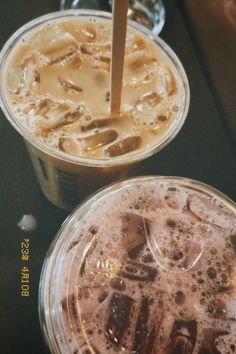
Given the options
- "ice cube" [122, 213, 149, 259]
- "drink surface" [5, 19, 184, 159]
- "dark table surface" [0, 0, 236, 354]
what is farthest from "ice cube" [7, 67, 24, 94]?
"ice cube" [122, 213, 149, 259]

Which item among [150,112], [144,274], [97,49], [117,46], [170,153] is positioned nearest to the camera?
[144,274]

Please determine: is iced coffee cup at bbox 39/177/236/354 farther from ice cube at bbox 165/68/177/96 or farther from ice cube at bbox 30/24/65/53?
ice cube at bbox 30/24/65/53

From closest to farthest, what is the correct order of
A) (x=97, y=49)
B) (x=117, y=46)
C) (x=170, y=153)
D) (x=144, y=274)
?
(x=144, y=274)
(x=117, y=46)
(x=97, y=49)
(x=170, y=153)

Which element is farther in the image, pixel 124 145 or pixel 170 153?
pixel 170 153

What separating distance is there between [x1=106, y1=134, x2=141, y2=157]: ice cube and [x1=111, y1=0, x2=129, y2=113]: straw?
90 millimetres

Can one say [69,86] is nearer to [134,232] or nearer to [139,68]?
[139,68]

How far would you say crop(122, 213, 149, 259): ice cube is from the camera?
100 centimetres

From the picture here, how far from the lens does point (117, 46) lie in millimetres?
1077

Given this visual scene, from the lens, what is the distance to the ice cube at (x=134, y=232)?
3.28 feet

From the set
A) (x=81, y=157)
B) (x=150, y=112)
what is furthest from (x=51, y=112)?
(x=150, y=112)

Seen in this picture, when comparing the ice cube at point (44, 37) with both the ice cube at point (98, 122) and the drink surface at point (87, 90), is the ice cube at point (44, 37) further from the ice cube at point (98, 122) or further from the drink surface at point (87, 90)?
the ice cube at point (98, 122)

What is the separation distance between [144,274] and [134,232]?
9cm

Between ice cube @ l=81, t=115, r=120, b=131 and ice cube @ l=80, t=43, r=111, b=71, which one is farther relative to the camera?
ice cube @ l=80, t=43, r=111, b=71

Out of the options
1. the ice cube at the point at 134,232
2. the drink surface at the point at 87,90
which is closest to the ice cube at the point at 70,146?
the drink surface at the point at 87,90
